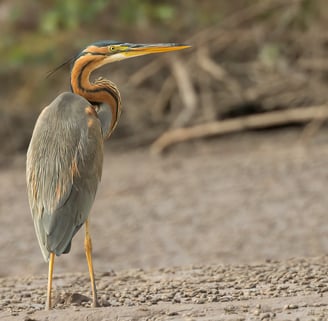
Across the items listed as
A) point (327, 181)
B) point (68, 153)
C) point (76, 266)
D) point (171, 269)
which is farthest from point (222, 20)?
point (68, 153)

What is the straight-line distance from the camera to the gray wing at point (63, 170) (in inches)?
201

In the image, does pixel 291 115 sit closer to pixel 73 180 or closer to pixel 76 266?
pixel 76 266

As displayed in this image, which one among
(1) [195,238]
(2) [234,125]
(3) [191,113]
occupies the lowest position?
(1) [195,238]

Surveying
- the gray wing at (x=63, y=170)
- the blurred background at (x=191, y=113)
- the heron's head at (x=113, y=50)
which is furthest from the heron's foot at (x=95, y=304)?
the blurred background at (x=191, y=113)

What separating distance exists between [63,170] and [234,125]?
929 cm

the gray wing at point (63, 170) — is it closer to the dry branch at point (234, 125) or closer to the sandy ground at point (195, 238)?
the sandy ground at point (195, 238)

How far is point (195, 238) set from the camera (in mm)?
10281

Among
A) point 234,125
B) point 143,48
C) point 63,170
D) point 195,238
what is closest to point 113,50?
point 143,48

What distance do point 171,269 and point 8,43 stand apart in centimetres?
1018

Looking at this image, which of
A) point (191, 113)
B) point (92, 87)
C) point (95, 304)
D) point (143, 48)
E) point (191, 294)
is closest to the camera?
point (95, 304)

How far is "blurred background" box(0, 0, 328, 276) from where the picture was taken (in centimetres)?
1115

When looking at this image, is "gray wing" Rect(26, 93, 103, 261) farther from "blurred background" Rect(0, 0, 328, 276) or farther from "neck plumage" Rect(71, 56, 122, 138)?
"blurred background" Rect(0, 0, 328, 276)

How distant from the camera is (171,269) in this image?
710 cm

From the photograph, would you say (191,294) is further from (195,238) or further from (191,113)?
(191,113)
